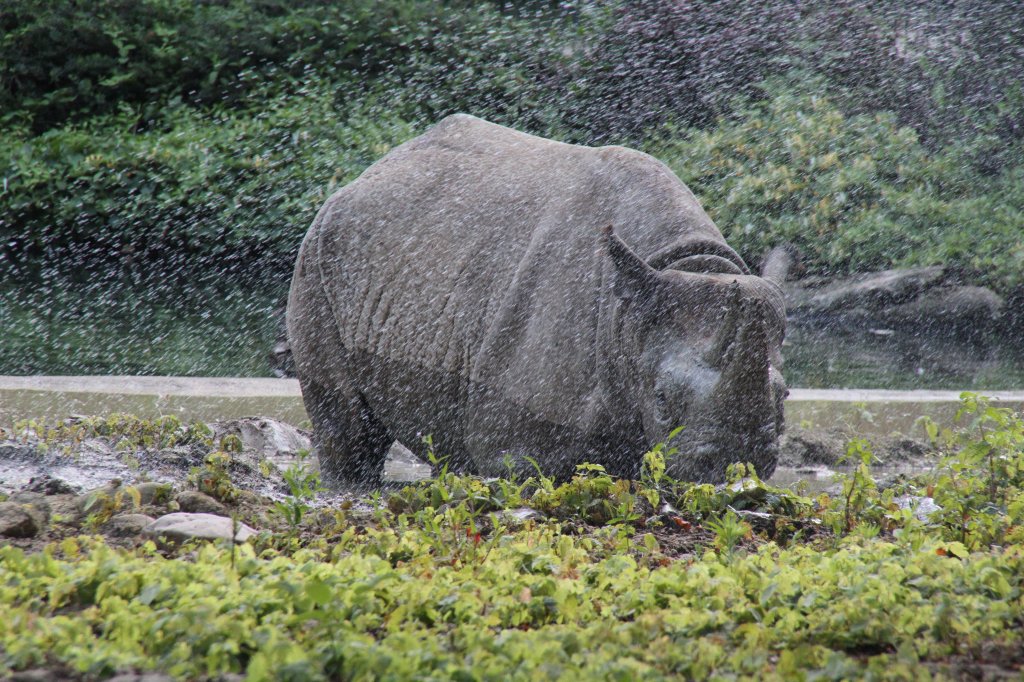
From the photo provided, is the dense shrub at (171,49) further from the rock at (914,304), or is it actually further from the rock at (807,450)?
the rock at (807,450)

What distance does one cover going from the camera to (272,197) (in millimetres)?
11297

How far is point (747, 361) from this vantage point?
4035mm

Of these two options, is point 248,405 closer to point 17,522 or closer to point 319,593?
point 17,522

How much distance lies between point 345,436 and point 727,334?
10.00 feet

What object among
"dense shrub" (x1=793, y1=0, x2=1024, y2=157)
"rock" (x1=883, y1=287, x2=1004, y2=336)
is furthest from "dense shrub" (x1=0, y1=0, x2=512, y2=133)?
"rock" (x1=883, y1=287, x2=1004, y2=336)

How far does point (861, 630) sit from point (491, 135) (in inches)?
172

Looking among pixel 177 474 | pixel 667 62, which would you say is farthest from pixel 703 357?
pixel 667 62

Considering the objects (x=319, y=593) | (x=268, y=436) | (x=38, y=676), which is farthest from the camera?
(x=268, y=436)

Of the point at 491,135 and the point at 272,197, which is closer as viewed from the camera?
the point at 491,135

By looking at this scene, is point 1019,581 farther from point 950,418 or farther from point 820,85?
point 820,85

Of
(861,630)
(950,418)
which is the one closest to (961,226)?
(950,418)

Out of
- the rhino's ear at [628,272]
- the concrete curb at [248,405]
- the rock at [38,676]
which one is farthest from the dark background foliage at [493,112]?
the rock at [38,676]

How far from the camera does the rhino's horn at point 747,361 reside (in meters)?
4.03

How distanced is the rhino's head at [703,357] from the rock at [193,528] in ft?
5.32
